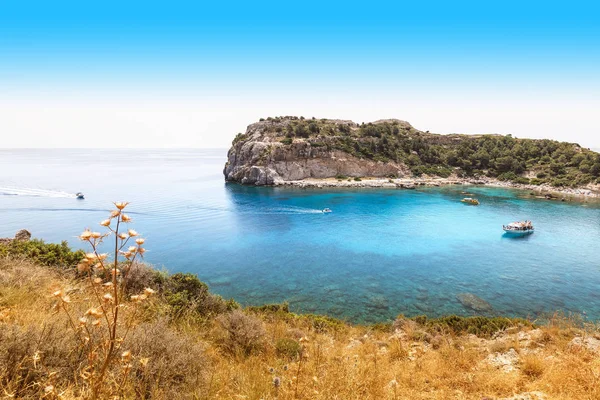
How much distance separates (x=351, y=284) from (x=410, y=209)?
33.1 metres

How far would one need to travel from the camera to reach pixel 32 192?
55.8m

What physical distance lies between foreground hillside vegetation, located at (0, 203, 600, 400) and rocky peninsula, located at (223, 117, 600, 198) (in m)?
65.7

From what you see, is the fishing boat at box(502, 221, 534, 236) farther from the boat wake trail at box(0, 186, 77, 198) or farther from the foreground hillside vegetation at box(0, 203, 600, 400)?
the boat wake trail at box(0, 186, 77, 198)

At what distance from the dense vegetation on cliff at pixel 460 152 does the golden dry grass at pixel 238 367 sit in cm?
7725

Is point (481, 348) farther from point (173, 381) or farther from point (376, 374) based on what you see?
point (173, 381)

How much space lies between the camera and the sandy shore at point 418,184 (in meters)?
67.4

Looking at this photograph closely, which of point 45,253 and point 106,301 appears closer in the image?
point 106,301

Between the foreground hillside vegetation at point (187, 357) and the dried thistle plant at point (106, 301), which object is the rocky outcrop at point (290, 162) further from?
the dried thistle plant at point (106, 301)

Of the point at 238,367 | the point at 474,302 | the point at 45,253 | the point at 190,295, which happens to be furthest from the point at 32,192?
the point at 474,302

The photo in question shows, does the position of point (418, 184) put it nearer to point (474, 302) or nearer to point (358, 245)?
point (358, 245)

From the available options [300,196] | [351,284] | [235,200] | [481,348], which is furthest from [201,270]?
[300,196]

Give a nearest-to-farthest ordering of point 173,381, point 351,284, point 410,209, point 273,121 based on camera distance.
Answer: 1. point 173,381
2. point 351,284
3. point 410,209
4. point 273,121

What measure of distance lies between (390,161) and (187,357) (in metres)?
91.3

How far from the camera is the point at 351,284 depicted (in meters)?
22.3
